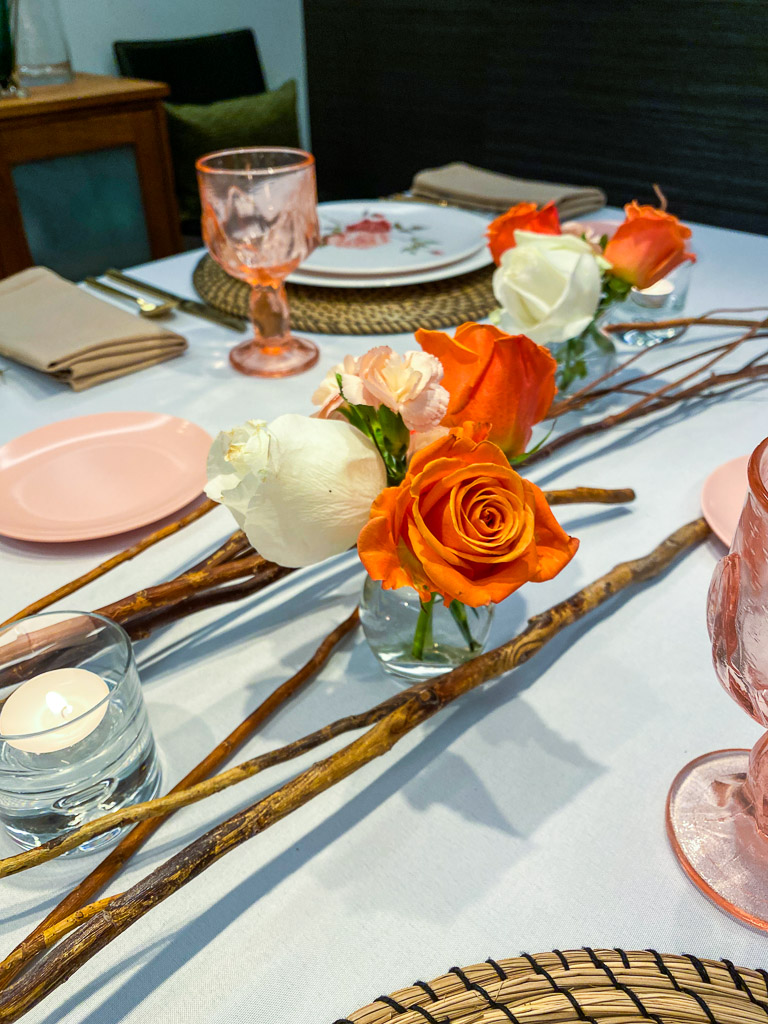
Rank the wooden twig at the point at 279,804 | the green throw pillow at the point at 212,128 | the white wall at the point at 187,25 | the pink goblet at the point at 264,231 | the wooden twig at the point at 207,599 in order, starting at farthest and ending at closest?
the white wall at the point at 187,25, the green throw pillow at the point at 212,128, the pink goblet at the point at 264,231, the wooden twig at the point at 207,599, the wooden twig at the point at 279,804

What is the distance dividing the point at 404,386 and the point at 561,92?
2.19m

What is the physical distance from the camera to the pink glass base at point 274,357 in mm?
884

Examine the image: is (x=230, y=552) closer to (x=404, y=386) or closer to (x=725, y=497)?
(x=404, y=386)

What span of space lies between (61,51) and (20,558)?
2.09m

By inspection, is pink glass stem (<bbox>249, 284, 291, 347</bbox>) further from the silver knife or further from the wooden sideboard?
the wooden sideboard

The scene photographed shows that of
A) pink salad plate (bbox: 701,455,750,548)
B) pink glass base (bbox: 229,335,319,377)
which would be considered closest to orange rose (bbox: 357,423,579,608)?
pink salad plate (bbox: 701,455,750,548)

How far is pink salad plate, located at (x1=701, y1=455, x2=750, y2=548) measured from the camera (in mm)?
607

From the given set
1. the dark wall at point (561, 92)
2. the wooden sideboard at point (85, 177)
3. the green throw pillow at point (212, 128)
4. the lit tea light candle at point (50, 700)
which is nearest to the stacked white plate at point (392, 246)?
the lit tea light candle at point (50, 700)

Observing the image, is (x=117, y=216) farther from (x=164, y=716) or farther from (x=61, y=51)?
(x=164, y=716)

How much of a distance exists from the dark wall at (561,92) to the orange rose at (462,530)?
185 cm

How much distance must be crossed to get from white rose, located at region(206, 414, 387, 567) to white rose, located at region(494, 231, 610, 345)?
341mm

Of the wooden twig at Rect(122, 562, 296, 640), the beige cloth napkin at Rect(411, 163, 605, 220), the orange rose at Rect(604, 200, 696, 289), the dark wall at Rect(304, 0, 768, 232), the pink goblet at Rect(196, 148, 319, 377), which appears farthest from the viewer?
the dark wall at Rect(304, 0, 768, 232)

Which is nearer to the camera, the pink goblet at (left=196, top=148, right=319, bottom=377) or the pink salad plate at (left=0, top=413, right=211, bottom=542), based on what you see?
the pink salad plate at (left=0, top=413, right=211, bottom=542)

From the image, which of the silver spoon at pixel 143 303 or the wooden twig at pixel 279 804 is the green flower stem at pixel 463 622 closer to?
the wooden twig at pixel 279 804
